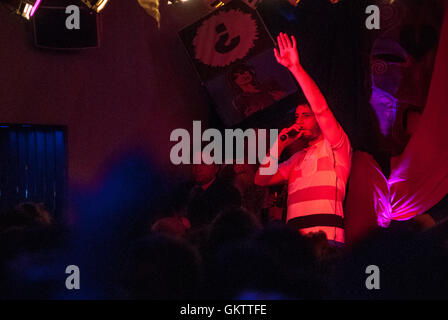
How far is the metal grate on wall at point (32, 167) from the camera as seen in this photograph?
14.2 ft

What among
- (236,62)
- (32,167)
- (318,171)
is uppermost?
(236,62)

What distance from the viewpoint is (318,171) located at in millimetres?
3527

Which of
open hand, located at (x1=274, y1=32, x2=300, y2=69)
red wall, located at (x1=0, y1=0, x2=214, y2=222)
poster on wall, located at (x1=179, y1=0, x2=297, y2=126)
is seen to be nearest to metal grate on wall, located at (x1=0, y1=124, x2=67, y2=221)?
red wall, located at (x1=0, y1=0, x2=214, y2=222)

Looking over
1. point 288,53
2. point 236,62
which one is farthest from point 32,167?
point 288,53

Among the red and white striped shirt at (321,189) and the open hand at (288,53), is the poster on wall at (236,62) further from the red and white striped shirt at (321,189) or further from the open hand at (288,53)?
the red and white striped shirt at (321,189)

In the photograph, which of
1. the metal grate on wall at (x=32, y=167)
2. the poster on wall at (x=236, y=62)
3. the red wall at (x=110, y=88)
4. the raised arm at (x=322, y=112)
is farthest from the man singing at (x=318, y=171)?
the metal grate on wall at (x=32, y=167)

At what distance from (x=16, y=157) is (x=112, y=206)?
0.89 metres

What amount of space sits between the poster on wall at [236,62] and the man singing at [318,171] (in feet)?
2.35

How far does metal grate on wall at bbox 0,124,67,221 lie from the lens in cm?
432

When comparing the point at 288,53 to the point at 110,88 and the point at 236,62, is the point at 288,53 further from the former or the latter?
the point at 110,88

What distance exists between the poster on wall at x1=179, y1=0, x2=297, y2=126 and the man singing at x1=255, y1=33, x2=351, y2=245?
715 millimetres

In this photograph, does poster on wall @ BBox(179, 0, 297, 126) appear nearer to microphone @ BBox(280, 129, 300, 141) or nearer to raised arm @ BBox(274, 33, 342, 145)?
microphone @ BBox(280, 129, 300, 141)

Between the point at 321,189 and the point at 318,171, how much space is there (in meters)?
0.13
